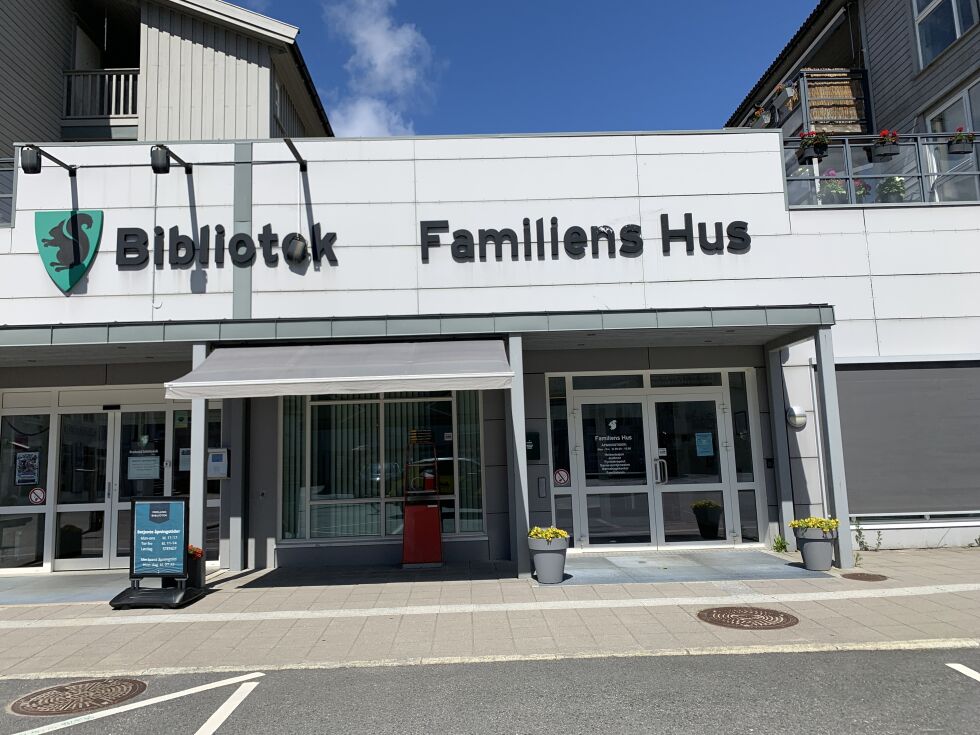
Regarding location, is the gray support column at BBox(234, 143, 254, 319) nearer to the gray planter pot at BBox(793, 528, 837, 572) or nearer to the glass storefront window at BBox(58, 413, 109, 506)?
the glass storefront window at BBox(58, 413, 109, 506)

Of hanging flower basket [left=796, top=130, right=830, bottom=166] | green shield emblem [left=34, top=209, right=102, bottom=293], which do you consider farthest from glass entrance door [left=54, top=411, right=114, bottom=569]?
hanging flower basket [left=796, top=130, right=830, bottom=166]

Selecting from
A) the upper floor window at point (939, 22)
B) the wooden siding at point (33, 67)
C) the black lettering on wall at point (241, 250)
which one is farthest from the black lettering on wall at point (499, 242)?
the upper floor window at point (939, 22)

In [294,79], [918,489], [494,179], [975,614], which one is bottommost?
[975,614]

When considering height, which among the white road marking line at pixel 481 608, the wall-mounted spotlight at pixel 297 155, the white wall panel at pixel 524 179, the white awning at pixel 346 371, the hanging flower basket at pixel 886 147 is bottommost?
the white road marking line at pixel 481 608

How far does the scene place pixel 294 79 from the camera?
14.8m

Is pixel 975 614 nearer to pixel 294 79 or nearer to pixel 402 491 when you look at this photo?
pixel 402 491

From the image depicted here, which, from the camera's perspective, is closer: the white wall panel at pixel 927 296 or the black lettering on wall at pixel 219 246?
the black lettering on wall at pixel 219 246

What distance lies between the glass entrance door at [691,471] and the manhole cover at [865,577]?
7.67 feet

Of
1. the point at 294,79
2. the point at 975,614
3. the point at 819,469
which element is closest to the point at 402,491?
the point at 819,469

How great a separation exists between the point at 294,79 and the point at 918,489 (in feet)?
44.7

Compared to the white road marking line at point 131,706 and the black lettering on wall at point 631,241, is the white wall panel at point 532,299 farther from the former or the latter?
the white road marking line at point 131,706

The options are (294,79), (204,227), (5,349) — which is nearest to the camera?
(5,349)

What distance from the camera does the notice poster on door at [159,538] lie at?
8336 millimetres

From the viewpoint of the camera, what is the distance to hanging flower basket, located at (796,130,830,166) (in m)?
11.0
